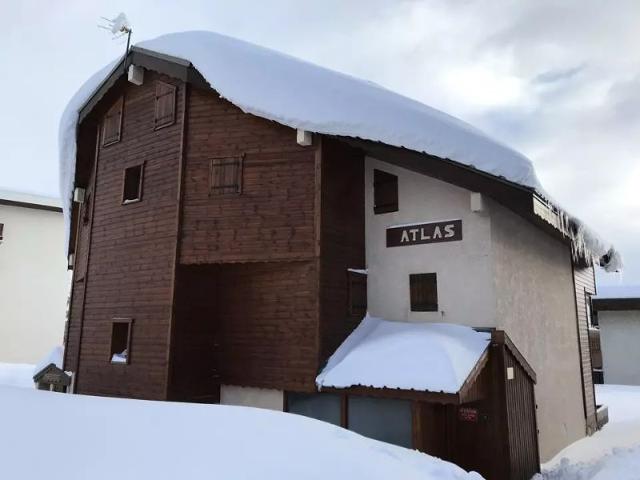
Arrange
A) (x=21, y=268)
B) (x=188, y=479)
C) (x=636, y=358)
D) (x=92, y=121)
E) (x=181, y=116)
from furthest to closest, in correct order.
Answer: (x=21, y=268)
(x=636, y=358)
(x=92, y=121)
(x=181, y=116)
(x=188, y=479)

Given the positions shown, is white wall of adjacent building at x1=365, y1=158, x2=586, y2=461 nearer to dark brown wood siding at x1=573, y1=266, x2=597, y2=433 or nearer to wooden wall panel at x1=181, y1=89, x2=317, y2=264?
dark brown wood siding at x1=573, y1=266, x2=597, y2=433

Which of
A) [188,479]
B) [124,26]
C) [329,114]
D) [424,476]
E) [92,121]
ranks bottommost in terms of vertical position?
[424,476]

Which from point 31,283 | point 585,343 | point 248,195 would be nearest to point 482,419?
point 248,195

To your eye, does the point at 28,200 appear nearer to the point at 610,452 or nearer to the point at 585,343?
the point at 585,343

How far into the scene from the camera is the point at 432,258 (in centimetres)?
1115

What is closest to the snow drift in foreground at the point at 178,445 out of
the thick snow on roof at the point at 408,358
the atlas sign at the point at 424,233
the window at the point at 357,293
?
the thick snow on roof at the point at 408,358

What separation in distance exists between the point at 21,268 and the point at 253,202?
2058 cm

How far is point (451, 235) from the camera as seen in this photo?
431 inches

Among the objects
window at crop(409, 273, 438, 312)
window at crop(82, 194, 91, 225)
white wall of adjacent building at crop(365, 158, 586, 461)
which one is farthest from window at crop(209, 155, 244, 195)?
window at crop(82, 194, 91, 225)

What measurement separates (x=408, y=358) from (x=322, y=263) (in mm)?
2605

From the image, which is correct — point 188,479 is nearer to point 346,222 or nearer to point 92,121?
point 346,222

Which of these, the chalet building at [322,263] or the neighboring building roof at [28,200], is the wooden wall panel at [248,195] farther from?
the neighboring building roof at [28,200]

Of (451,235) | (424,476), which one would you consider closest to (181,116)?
(451,235)

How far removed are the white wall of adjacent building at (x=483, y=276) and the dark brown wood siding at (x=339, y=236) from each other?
0.37 meters
